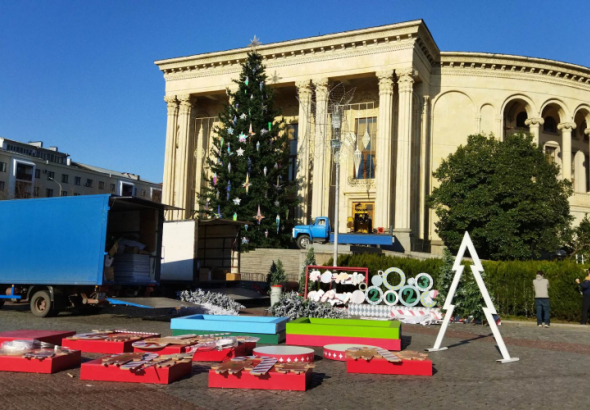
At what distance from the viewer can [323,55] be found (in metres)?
39.8

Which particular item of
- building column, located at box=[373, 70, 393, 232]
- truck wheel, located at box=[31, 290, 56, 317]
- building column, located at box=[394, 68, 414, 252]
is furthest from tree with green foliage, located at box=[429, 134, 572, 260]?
truck wheel, located at box=[31, 290, 56, 317]

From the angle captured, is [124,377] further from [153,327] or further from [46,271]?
[46,271]

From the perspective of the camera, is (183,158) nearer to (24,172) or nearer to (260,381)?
(24,172)

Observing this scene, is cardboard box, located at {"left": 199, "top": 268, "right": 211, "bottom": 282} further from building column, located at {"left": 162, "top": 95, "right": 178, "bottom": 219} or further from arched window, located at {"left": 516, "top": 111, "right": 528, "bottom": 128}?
arched window, located at {"left": 516, "top": 111, "right": 528, "bottom": 128}

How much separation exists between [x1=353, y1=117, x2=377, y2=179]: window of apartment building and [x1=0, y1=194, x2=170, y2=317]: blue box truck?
25.2 meters

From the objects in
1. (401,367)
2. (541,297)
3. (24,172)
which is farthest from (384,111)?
(24,172)

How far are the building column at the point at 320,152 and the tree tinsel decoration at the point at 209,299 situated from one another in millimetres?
20467

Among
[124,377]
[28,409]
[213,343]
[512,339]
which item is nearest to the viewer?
[28,409]

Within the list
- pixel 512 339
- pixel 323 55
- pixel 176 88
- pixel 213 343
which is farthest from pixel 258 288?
pixel 176 88

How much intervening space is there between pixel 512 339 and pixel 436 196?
2223 cm

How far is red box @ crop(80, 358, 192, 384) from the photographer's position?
762 centimetres

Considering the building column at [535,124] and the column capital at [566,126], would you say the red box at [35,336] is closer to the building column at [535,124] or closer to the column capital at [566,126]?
the building column at [535,124]

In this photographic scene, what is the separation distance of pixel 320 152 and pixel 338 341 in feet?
93.2

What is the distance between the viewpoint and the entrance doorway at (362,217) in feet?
114
